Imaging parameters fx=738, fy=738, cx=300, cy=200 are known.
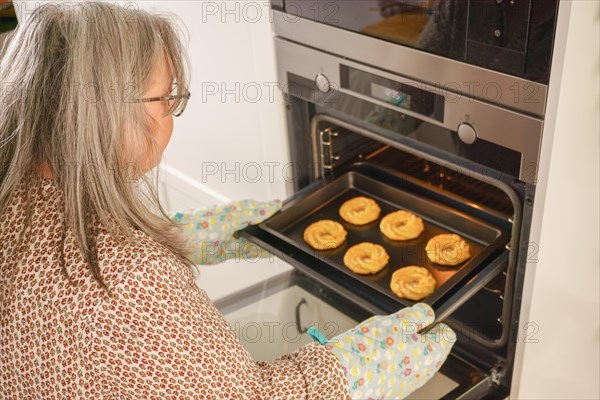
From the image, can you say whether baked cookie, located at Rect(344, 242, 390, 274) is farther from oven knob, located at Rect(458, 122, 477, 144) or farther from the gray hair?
the gray hair

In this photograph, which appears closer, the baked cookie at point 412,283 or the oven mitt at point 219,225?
the baked cookie at point 412,283

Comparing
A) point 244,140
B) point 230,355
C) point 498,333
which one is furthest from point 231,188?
point 230,355

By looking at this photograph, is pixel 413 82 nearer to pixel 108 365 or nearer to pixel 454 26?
pixel 454 26

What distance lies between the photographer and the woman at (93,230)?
93cm

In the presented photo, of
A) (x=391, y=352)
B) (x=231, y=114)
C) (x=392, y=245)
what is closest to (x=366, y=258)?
(x=392, y=245)

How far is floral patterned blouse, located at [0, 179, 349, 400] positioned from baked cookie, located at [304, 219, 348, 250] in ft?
1.78

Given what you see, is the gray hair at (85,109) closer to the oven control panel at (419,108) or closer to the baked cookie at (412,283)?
the oven control panel at (419,108)

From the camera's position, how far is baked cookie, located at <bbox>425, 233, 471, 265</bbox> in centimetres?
144

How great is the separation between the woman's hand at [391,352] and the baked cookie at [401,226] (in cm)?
33

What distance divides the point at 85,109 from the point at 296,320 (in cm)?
76

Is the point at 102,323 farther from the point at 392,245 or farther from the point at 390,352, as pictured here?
the point at 392,245

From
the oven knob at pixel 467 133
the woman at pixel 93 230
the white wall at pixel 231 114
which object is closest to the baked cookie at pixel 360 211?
the white wall at pixel 231 114

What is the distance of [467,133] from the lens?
3.99 feet

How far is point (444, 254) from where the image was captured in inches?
57.3
